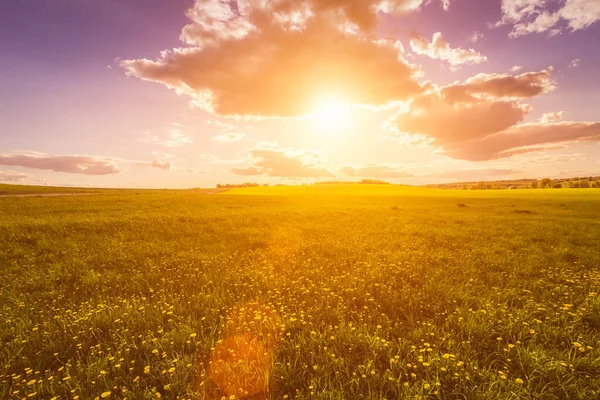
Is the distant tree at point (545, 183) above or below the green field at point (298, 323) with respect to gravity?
above

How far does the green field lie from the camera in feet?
12.4

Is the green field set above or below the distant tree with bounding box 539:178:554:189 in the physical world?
below

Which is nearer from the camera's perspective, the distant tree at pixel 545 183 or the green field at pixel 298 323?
the green field at pixel 298 323

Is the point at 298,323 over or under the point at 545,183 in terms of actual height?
under

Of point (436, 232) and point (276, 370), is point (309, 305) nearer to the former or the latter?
point (276, 370)

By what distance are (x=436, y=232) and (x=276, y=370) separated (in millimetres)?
13419

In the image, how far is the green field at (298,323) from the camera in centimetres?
378

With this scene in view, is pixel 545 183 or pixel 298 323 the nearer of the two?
pixel 298 323

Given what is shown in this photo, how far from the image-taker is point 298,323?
5.20 m

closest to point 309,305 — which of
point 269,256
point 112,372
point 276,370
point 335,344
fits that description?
point 335,344

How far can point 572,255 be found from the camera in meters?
10.7

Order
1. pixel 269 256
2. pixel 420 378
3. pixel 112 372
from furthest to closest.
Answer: pixel 269 256 < pixel 112 372 < pixel 420 378

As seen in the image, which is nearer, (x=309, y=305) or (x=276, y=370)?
(x=276, y=370)

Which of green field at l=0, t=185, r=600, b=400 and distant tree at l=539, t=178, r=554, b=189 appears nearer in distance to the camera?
green field at l=0, t=185, r=600, b=400
